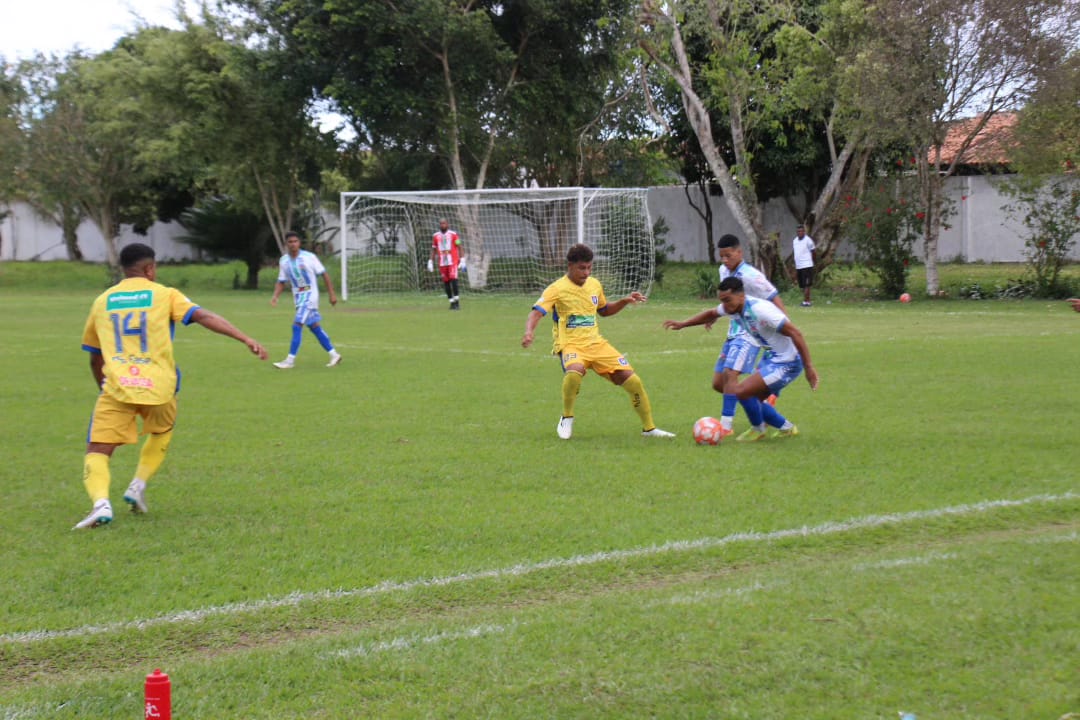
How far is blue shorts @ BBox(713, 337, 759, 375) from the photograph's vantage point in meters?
9.34

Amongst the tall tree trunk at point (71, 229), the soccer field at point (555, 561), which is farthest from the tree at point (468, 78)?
the soccer field at point (555, 561)

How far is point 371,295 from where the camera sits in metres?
30.8

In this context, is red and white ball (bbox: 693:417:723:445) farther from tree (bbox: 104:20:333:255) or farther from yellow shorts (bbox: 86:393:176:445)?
tree (bbox: 104:20:333:255)

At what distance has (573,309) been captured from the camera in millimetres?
9602

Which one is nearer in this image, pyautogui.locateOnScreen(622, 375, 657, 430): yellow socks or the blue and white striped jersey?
pyautogui.locateOnScreen(622, 375, 657, 430): yellow socks

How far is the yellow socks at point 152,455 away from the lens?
22.9 feet

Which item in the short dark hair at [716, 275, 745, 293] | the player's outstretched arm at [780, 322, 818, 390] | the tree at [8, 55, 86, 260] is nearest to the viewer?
the player's outstretched arm at [780, 322, 818, 390]

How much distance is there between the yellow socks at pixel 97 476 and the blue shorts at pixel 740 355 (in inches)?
201

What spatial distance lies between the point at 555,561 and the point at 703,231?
38730 mm

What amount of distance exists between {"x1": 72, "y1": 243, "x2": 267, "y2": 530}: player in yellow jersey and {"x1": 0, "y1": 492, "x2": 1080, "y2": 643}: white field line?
1865mm

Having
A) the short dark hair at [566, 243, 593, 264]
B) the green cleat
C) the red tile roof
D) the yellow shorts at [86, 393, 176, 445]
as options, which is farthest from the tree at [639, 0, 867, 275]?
the yellow shorts at [86, 393, 176, 445]

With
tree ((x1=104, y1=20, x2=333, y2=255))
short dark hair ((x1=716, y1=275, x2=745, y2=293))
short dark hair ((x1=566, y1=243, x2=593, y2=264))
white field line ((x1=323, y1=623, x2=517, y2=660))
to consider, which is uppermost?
tree ((x1=104, y1=20, x2=333, y2=255))

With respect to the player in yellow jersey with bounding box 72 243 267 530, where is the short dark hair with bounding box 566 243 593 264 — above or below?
above

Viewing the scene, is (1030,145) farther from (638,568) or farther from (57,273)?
(57,273)
